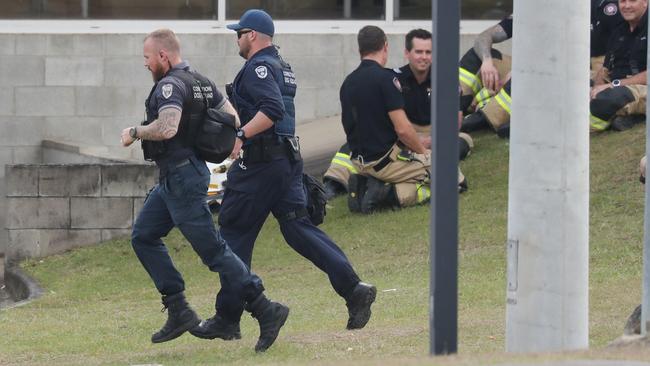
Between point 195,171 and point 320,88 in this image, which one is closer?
point 195,171

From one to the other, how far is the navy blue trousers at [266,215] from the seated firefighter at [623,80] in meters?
5.57

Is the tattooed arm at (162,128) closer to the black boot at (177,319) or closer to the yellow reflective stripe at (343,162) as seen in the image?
the black boot at (177,319)

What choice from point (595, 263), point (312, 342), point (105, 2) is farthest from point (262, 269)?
point (105, 2)

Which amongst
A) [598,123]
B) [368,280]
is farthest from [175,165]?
[598,123]

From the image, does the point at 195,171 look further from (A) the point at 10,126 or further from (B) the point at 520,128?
→ (A) the point at 10,126

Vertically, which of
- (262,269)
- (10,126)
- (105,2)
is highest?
(105,2)

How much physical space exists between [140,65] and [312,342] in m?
8.48

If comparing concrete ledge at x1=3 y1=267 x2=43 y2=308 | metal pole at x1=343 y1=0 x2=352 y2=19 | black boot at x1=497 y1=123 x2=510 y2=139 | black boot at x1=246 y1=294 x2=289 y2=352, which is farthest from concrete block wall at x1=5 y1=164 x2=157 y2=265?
black boot at x1=246 y1=294 x2=289 y2=352

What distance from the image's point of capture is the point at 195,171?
7500 millimetres

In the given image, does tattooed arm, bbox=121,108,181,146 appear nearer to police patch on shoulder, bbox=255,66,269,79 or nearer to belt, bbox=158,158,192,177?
belt, bbox=158,158,192,177

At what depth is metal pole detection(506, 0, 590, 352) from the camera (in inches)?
241

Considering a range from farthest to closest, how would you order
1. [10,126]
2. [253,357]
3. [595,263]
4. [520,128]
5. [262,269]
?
[10,126], [262,269], [595,263], [253,357], [520,128]

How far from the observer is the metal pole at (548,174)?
613 cm

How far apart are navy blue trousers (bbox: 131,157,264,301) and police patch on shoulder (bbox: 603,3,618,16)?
6.57 m
